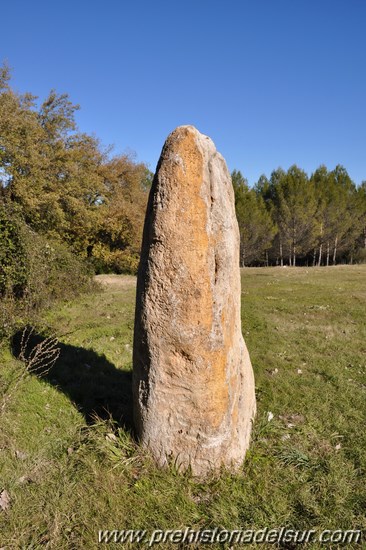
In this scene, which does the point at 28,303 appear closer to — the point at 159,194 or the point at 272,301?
the point at 159,194

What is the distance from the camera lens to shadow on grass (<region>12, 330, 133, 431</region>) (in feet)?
18.4

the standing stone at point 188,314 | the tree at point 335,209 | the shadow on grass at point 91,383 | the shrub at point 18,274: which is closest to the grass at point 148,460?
the shadow on grass at point 91,383

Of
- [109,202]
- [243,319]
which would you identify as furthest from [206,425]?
[109,202]

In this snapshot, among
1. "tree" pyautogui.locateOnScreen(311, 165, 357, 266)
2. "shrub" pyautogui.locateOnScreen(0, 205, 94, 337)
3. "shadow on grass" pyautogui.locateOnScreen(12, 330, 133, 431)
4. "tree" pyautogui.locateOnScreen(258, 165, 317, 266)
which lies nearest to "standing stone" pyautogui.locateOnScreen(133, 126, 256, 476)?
"shadow on grass" pyautogui.locateOnScreen(12, 330, 133, 431)

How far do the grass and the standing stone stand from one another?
454 millimetres

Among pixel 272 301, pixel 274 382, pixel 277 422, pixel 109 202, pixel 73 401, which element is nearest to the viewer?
pixel 277 422

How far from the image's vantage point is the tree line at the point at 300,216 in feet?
137

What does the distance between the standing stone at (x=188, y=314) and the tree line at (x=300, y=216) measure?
1486 inches

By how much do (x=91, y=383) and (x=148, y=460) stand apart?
2521mm

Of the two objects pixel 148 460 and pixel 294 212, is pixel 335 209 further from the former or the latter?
pixel 148 460

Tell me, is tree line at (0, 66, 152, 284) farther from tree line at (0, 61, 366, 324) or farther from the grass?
the grass

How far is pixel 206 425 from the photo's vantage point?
4.27 meters

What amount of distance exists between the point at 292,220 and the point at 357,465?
4031 cm

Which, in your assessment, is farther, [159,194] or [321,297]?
[321,297]
